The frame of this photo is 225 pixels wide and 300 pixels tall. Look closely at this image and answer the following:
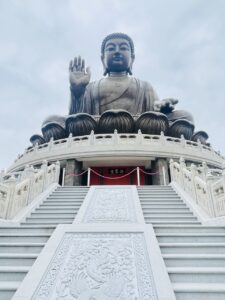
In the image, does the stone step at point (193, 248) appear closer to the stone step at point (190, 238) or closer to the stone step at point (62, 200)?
the stone step at point (190, 238)

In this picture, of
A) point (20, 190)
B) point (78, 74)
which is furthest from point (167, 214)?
point (78, 74)

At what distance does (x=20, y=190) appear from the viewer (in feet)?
16.2

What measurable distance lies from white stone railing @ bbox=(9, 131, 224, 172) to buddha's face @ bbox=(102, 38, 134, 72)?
7646mm

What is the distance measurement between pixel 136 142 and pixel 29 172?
5.83 metres

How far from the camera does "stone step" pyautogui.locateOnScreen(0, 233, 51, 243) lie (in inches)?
135

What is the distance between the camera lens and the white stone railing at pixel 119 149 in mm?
10492

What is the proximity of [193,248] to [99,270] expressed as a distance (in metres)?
1.36

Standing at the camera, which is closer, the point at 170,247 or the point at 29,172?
the point at 170,247

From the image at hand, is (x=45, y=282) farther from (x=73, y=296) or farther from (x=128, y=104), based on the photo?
(x=128, y=104)

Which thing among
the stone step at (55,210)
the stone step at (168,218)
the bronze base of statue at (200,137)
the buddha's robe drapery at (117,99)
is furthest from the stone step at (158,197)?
the buddha's robe drapery at (117,99)

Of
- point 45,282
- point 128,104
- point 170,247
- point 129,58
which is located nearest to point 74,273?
point 45,282

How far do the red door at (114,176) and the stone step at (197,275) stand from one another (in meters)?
8.21

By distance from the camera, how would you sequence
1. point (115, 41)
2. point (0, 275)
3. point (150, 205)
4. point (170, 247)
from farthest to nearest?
point (115, 41)
point (150, 205)
point (170, 247)
point (0, 275)

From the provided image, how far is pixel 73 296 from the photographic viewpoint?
81.9 inches
